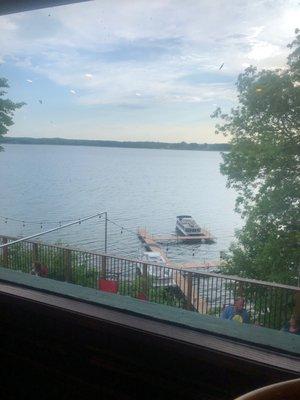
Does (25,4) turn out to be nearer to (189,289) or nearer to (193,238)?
(193,238)

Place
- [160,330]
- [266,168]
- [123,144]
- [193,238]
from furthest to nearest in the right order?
[123,144] → [193,238] → [266,168] → [160,330]

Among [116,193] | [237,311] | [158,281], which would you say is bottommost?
[237,311]

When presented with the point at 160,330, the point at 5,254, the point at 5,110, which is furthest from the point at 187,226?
the point at 5,110

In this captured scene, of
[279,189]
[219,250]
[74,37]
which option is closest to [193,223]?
[219,250]

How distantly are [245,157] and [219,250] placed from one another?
448 mm

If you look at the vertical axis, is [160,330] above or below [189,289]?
above

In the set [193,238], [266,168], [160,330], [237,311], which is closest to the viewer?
[160,330]

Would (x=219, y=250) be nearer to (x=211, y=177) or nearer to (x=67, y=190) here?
(x=211, y=177)

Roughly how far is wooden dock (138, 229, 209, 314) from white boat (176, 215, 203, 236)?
0.46 feet

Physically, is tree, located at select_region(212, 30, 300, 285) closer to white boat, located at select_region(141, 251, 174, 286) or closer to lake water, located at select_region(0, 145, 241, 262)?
lake water, located at select_region(0, 145, 241, 262)

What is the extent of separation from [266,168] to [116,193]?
801 mm

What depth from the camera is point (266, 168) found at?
1.49 meters

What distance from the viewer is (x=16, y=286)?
1.32 metres

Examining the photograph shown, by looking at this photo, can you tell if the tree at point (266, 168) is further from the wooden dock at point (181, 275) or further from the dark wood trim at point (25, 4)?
the dark wood trim at point (25, 4)
